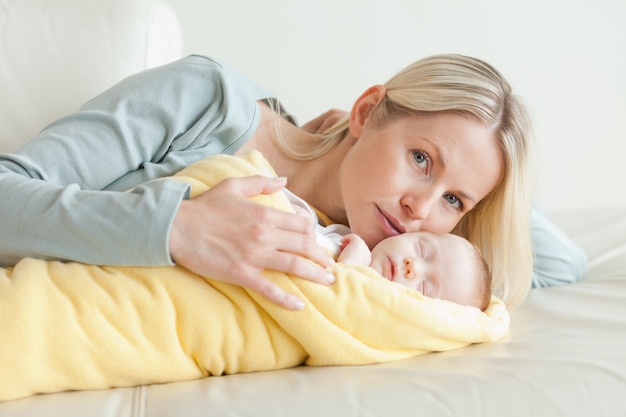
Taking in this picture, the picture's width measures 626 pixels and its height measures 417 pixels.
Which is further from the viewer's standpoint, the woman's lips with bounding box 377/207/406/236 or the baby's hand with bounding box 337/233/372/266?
the woman's lips with bounding box 377/207/406/236

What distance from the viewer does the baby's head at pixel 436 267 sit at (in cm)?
137

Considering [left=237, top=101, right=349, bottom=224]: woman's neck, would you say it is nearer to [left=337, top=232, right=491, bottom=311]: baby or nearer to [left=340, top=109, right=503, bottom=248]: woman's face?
[left=340, top=109, right=503, bottom=248]: woman's face

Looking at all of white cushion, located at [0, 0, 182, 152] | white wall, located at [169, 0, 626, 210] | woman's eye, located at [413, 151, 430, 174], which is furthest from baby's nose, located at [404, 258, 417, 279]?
white wall, located at [169, 0, 626, 210]

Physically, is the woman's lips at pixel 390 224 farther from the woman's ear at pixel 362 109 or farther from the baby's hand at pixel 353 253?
the woman's ear at pixel 362 109

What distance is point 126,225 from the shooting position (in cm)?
114

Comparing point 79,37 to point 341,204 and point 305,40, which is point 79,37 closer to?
point 341,204

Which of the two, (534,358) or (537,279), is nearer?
(534,358)

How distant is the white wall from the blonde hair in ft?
3.08

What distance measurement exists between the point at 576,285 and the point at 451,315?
2.31ft

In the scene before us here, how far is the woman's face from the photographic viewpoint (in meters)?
1.52

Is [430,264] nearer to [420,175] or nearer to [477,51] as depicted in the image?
[420,175]

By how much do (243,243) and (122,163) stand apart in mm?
408

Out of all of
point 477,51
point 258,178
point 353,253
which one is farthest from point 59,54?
point 477,51

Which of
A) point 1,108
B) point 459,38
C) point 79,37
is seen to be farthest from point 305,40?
point 1,108
